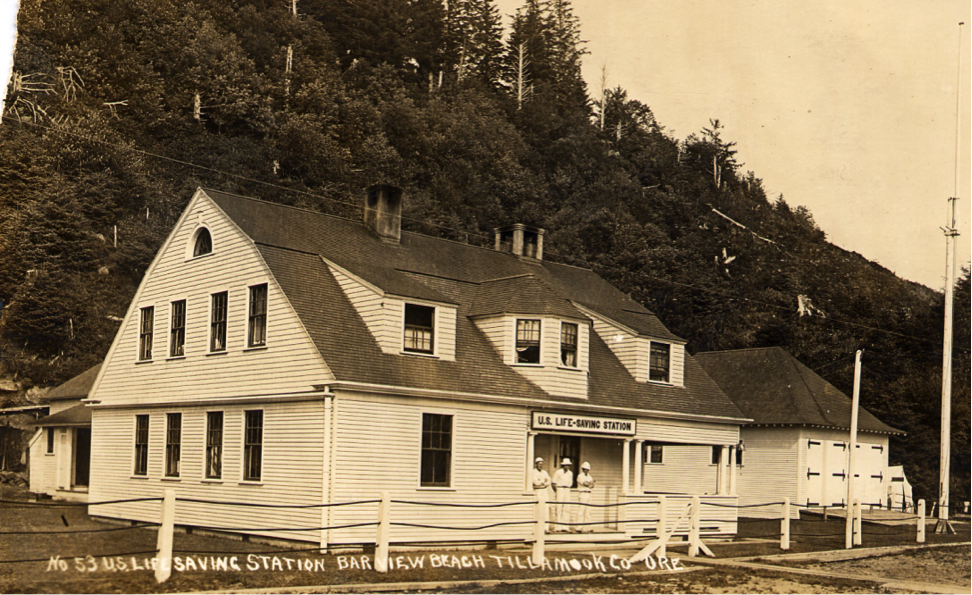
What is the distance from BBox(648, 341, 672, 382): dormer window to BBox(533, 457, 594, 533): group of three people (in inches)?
146

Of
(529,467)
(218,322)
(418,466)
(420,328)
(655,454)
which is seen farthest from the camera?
(655,454)

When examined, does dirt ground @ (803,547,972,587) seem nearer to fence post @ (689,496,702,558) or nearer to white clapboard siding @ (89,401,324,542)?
fence post @ (689,496,702,558)

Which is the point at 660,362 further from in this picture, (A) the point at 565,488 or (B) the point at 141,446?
(B) the point at 141,446

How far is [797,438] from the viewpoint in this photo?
105 ft

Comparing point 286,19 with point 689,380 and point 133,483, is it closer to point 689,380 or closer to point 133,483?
point 133,483

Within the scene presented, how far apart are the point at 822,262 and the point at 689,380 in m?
5.43

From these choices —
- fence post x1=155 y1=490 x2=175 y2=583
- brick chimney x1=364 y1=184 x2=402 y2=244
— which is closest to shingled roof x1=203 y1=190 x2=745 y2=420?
brick chimney x1=364 y1=184 x2=402 y2=244

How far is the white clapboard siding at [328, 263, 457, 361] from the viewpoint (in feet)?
64.5

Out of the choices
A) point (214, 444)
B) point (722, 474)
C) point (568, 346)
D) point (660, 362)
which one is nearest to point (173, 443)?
point (214, 444)

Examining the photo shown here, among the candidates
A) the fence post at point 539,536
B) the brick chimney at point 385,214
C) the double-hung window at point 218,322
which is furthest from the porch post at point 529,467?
the double-hung window at point 218,322

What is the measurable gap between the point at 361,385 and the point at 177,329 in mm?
6044

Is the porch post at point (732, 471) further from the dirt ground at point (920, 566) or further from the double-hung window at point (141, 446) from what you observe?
the double-hung window at point (141, 446)

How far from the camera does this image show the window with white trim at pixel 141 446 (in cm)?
2302

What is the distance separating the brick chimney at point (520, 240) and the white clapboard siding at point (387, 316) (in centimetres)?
742
